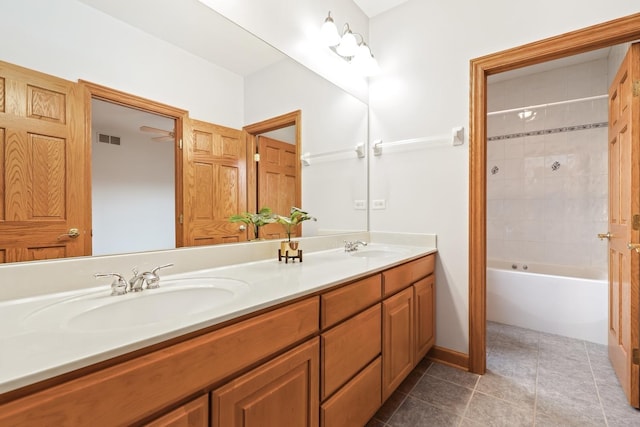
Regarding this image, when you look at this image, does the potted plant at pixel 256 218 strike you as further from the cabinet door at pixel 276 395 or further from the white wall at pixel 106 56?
the cabinet door at pixel 276 395

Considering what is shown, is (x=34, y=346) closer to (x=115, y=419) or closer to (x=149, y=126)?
(x=115, y=419)

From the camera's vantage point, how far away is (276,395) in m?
0.87

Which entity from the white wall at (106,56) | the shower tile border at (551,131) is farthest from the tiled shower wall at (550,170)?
the white wall at (106,56)

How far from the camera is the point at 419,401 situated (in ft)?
5.30

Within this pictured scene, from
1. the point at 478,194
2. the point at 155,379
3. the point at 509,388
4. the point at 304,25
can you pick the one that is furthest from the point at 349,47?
the point at 509,388

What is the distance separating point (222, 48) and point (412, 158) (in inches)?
55.9

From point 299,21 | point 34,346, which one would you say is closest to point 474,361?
point 34,346

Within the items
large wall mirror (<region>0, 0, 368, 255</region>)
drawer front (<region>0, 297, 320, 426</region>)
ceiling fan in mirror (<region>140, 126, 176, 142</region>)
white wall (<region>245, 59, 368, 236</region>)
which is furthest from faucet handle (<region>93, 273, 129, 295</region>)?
white wall (<region>245, 59, 368, 236</region>)

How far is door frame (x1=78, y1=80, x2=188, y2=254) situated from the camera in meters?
0.96

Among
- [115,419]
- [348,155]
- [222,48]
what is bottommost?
[115,419]

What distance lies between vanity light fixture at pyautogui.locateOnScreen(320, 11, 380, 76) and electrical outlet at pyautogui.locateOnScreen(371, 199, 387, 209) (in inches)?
39.5

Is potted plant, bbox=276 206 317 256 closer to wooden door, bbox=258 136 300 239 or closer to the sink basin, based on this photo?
wooden door, bbox=258 136 300 239

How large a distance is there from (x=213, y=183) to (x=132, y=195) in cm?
34

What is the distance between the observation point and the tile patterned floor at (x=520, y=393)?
1.46m
